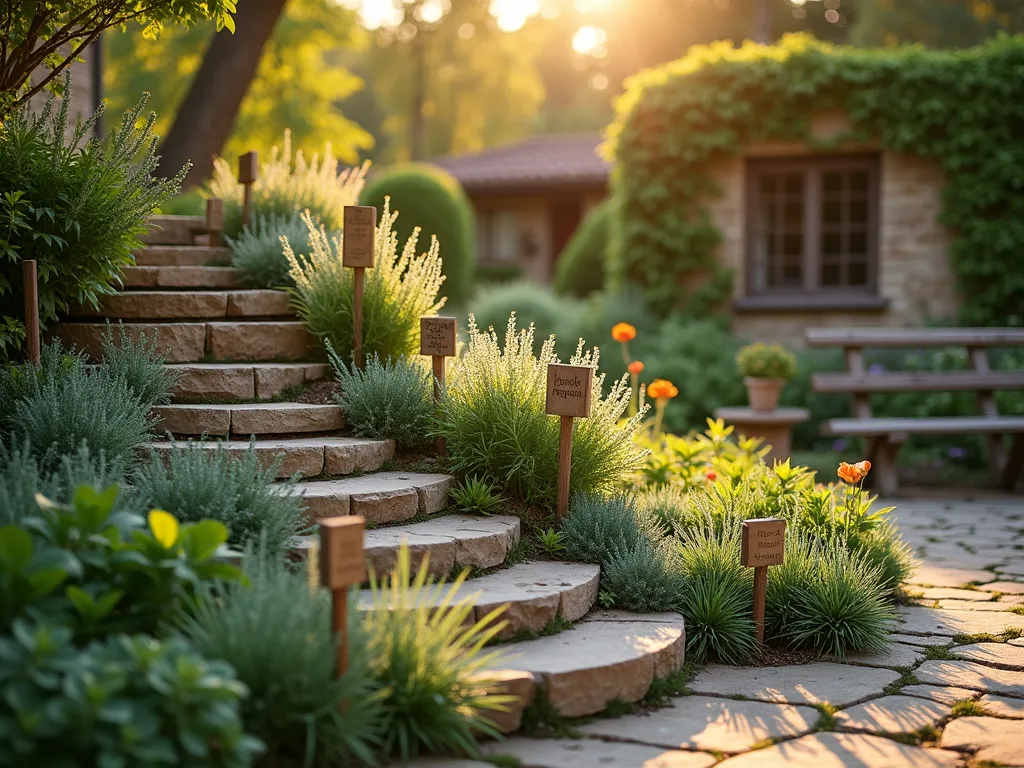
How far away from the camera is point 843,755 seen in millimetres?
3359

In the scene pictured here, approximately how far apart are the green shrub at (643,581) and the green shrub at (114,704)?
203cm

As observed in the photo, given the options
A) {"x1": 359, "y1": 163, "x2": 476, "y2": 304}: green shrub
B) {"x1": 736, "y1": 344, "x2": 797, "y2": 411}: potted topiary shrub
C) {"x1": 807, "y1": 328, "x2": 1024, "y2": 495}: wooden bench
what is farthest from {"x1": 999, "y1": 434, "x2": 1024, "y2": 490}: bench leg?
{"x1": 359, "y1": 163, "x2": 476, "y2": 304}: green shrub

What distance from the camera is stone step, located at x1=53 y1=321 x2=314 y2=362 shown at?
212 inches

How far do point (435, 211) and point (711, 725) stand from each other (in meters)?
11.0

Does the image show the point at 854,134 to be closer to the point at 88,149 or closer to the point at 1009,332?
the point at 1009,332

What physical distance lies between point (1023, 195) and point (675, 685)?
31.1 feet

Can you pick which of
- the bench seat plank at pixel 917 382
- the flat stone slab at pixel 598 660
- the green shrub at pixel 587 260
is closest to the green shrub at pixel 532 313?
the green shrub at pixel 587 260

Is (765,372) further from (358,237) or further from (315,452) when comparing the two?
(315,452)

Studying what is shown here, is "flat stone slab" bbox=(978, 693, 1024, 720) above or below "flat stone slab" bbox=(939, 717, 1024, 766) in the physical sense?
above

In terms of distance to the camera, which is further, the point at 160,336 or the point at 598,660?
the point at 160,336

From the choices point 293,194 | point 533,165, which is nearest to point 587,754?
Answer: point 293,194

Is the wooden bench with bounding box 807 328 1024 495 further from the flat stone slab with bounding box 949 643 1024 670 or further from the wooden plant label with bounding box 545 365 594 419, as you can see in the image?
the wooden plant label with bounding box 545 365 594 419

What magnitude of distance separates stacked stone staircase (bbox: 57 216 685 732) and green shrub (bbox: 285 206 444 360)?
22 cm

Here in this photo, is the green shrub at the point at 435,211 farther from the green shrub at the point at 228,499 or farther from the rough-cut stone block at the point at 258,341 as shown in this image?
the green shrub at the point at 228,499
